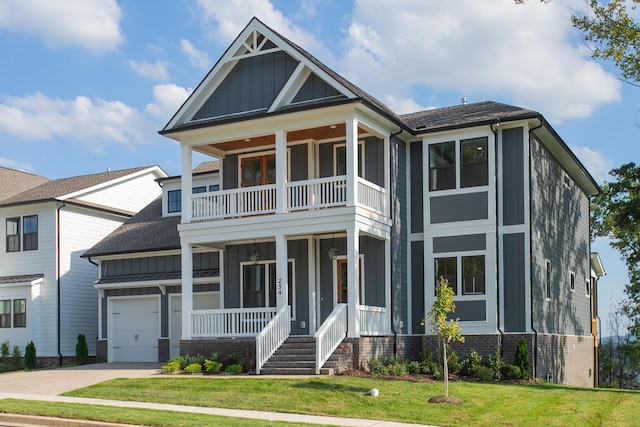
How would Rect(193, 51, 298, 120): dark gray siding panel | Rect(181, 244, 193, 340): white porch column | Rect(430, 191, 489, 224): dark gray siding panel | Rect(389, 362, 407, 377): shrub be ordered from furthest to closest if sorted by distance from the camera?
Rect(181, 244, 193, 340): white porch column
Rect(193, 51, 298, 120): dark gray siding panel
Rect(430, 191, 489, 224): dark gray siding panel
Rect(389, 362, 407, 377): shrub

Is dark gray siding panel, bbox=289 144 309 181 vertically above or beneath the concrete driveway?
above

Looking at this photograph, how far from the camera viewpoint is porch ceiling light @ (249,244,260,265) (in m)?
24.7

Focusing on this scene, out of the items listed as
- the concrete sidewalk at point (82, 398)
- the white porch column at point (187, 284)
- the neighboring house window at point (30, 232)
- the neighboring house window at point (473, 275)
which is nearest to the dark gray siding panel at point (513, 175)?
the neighboring house window at point (473, 275)

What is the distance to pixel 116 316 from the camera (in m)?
29.4

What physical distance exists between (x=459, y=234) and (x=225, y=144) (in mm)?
7677

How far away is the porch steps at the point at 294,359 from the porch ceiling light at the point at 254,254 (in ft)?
13.1

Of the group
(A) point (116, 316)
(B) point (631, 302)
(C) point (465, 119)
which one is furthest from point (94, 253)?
(B) point (631, 302)

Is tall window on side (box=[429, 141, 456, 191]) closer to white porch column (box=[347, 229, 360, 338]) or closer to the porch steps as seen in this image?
white porch column (box=[347, 229, 360, 338])

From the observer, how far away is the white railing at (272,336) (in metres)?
20.5

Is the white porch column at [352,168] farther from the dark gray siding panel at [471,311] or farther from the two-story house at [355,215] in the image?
the dark gray siding panel at [471,311]

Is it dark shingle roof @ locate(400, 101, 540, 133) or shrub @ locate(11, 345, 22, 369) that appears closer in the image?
dark shingle roof @ locate(400, 101, 540, 133)

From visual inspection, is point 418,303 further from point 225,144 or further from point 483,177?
point 225,144

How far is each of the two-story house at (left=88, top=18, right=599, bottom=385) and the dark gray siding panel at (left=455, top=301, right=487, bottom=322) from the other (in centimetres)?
4

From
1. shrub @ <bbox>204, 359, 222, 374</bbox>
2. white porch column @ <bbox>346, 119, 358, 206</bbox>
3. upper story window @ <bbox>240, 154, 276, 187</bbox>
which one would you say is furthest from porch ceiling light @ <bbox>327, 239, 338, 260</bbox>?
shrub @ <bbox>204, 359, 222, 374</bbox>
